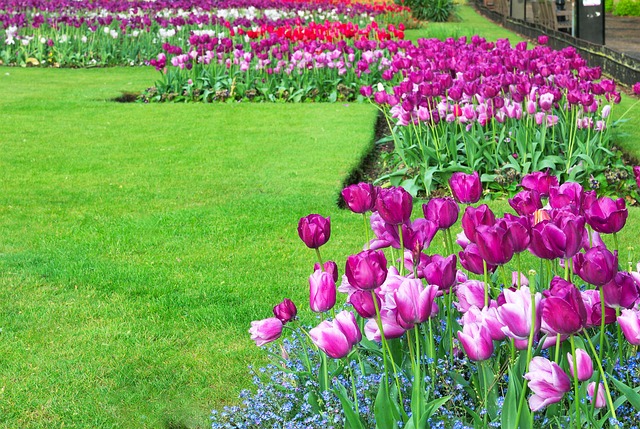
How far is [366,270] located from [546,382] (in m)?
0.50

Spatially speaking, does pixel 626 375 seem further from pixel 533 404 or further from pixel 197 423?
pixel 197 423

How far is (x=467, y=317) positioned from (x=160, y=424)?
1.49m

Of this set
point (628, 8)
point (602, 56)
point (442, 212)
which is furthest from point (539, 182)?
point (628, 8)

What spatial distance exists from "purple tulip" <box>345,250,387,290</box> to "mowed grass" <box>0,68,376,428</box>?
4.42 feet

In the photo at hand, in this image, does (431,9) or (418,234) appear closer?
(418,234)

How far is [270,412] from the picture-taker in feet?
9.56

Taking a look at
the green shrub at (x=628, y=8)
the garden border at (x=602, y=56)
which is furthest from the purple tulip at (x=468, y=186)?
the green shrub at (x=628, y=8)

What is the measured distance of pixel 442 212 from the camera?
8.85ft

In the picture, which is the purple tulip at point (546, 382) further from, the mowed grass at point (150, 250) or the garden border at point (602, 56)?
the garden border at point (602, 56)

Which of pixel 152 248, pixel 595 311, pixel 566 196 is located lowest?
pixel 152 248

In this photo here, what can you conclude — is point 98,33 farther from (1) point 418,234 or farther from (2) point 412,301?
(2) point 412,301

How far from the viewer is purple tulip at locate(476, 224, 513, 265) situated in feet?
7.38

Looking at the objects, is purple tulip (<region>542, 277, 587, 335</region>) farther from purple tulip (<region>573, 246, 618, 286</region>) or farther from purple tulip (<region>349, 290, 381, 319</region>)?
purple tulip (<region>349, 290, 381, 319</region>)

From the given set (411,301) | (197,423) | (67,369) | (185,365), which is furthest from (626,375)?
(67,369)
